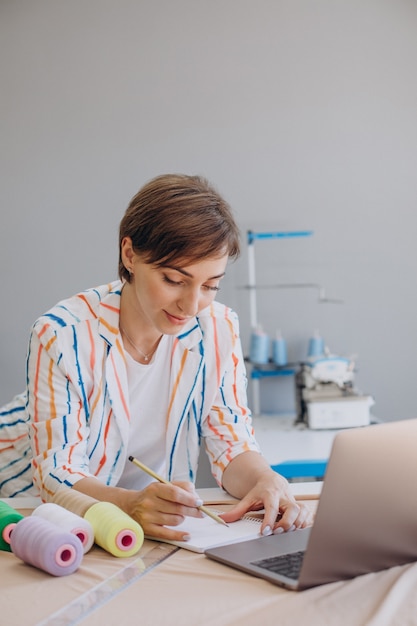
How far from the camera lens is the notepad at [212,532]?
113 centimetres

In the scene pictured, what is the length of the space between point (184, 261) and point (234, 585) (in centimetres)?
65

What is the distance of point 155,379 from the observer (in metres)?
1.62

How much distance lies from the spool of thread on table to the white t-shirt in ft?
1.23

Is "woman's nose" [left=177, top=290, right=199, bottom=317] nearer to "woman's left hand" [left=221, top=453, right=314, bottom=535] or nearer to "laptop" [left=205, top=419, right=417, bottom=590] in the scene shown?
"woman's left hand" [left=221, top=453, right=314, bottom=535]

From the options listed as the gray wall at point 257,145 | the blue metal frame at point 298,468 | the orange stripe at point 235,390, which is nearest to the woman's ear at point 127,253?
the orange stripe at point 235,390

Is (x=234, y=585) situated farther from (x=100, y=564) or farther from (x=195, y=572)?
(x=100, y=564)

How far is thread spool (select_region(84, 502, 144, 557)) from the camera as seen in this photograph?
1069 millimetres

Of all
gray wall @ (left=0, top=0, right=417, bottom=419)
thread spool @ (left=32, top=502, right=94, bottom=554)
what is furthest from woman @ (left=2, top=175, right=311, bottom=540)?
gray wall @ (left=0, top=0, right=417, bottom=419)

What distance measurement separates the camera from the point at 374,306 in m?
3.64

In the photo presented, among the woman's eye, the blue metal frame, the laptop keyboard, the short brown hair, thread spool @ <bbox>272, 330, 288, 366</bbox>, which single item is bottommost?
the blue metal frame

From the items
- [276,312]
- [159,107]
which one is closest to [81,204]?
[159,107]

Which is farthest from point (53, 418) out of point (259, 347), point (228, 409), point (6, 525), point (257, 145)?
point (257, 145)

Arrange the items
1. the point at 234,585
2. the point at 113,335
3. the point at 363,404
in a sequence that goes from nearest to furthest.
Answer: the point at 234,585, the point at 113,335, the point at 363,404

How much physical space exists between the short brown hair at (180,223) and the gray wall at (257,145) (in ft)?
7.17
